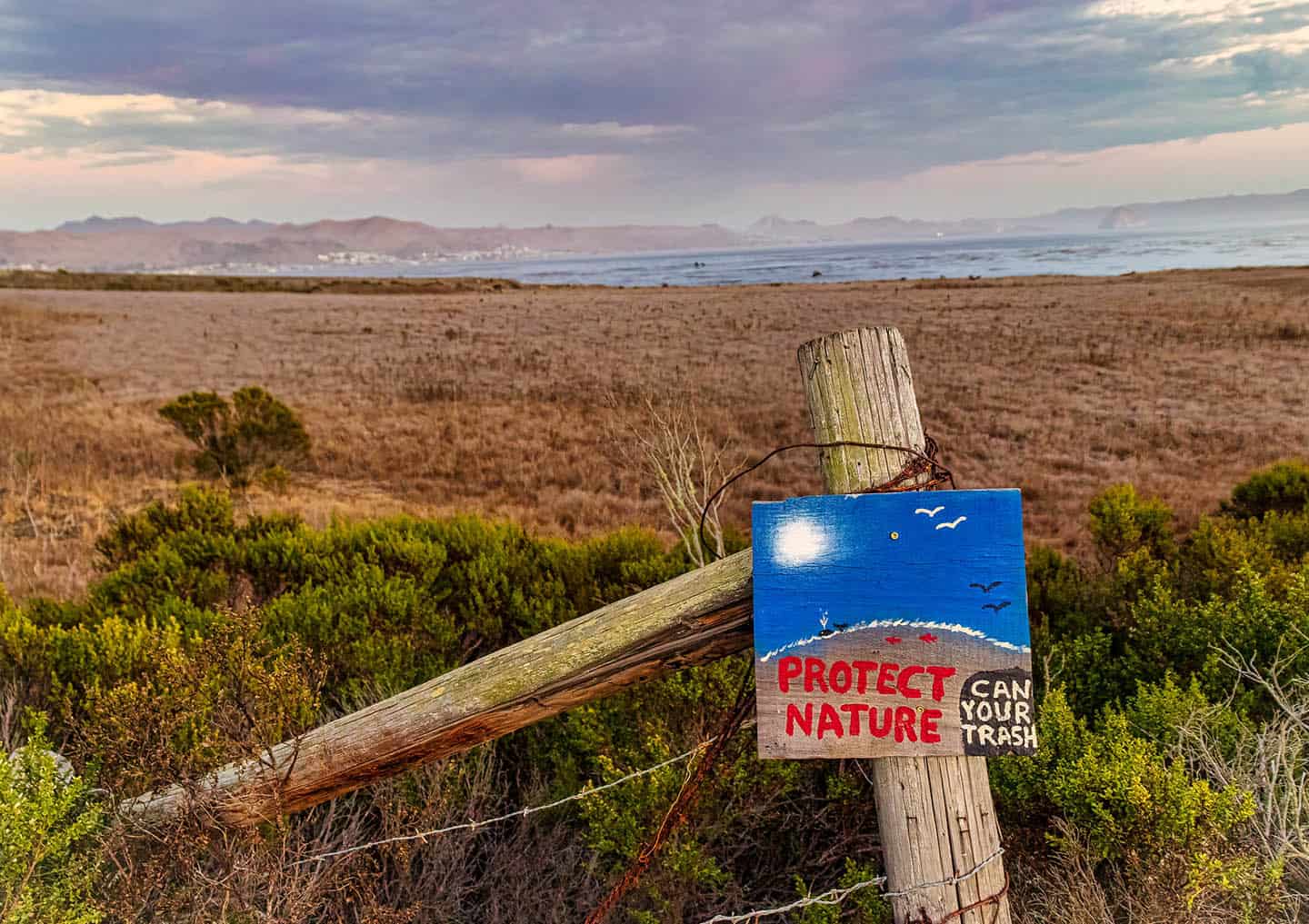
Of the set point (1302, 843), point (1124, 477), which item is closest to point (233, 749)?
point (1302, 843)

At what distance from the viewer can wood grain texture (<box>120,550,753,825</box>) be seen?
176 centimetres

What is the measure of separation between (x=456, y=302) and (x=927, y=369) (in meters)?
27.4

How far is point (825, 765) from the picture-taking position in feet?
10.5

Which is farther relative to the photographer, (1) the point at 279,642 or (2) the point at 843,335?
(1) the point at 279,642

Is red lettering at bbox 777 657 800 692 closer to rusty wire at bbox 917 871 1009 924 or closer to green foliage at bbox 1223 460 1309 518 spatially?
rusty wire at bbox 917 871 1009 924

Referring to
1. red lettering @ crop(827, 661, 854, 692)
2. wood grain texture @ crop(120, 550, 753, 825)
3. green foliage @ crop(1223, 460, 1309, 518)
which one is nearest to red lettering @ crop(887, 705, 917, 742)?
red lettering @ crop(827, 661, 854, 692)

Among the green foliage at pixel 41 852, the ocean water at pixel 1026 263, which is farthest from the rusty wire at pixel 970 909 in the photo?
the ocean water at pixel 1026 263

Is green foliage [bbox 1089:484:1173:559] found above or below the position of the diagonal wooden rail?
below

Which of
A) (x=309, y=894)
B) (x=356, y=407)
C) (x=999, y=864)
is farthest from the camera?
(x=356, y=407)

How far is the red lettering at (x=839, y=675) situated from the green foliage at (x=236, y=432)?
Result: 357 inches

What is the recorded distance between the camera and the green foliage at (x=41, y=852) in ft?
6.56

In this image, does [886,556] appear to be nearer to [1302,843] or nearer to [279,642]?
[1302,843]

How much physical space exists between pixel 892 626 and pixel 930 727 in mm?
232

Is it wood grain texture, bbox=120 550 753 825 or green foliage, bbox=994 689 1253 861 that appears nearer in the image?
wood grain texture, bbox=120 550 753 825
